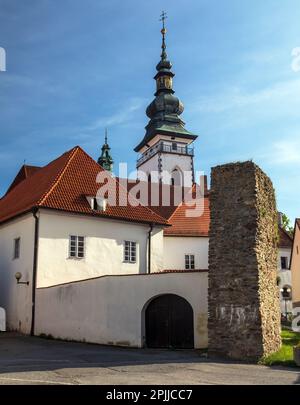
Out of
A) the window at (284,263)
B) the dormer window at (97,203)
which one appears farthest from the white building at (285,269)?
the dormer window at (97,203)

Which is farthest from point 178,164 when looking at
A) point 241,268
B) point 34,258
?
point 241,268

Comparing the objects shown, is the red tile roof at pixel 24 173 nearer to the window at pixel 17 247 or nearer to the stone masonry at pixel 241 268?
the window at pixel 17 247

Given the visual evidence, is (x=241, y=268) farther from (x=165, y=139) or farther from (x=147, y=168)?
(x=147, y=168)

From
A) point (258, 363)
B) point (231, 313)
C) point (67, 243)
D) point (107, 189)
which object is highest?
point (107, 189)

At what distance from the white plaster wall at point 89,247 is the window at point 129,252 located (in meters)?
0.20

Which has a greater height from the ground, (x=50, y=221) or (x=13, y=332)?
(x=50, y=221)

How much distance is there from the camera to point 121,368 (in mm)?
12852

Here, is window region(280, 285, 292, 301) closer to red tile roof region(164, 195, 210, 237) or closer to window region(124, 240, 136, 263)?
red tile roof region(164, 195, 210, 237)

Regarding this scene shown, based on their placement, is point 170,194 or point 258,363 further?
point 170,194

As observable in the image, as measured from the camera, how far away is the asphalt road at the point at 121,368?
10992 millimetres

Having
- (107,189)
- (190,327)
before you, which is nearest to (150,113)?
(107,189)

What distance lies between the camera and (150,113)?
6694 cm
